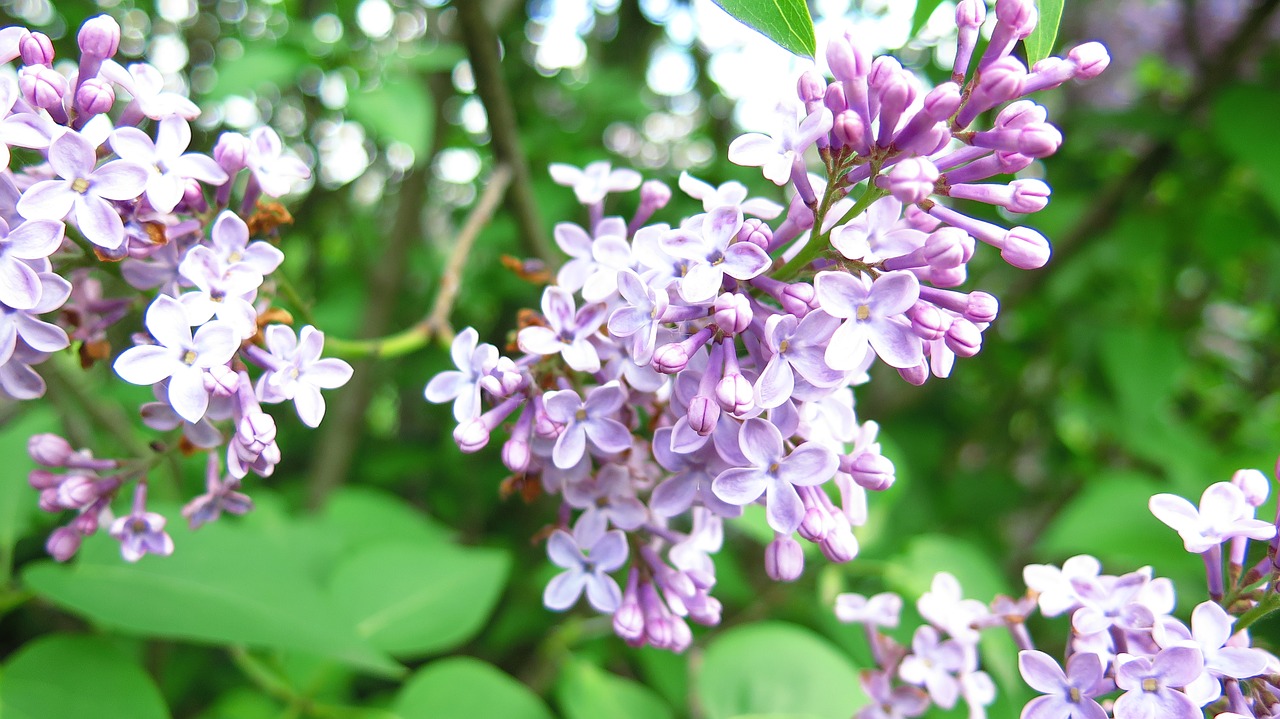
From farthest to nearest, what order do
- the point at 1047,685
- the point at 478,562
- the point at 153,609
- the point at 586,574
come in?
the point at 478,562, the point at 153,609, the point at 586,574, the point at 1047,685

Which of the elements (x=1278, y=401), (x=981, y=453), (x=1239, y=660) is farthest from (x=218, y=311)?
(x=1278, y=401)

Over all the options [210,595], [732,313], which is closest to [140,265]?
[210,595]

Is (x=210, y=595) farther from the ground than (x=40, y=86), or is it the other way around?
(x=40, y=86)

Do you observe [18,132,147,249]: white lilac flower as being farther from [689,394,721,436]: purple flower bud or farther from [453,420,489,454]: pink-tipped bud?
[689,394,721,436]: purple flower bud

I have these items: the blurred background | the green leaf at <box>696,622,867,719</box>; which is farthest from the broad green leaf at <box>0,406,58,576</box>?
the green leaf at <box>696,622,867,719</box>

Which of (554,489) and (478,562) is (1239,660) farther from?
(478,562)

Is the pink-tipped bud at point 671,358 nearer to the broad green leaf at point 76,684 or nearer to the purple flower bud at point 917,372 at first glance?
the purple flower bud at point 917,372

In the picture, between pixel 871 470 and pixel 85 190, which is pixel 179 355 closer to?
pixel 85 190
